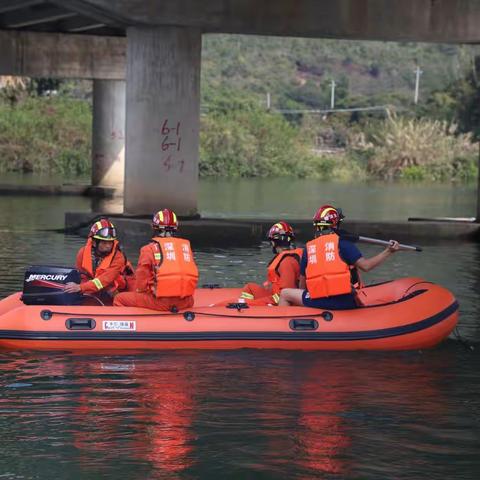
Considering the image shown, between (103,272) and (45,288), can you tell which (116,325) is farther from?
(45,288)

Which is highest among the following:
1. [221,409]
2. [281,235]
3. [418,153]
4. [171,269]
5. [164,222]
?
[164,222]

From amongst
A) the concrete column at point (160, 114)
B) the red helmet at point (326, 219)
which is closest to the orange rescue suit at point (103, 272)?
the red helmet at point (326, 219)

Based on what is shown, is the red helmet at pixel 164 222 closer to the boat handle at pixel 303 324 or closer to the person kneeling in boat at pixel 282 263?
the person kneeling in boat at pixel 282 263

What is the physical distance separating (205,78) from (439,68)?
88.3 feet

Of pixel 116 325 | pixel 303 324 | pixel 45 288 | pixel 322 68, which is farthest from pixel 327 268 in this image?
pixel 322 68

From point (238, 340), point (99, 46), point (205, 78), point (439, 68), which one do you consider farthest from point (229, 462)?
point (439, 68)

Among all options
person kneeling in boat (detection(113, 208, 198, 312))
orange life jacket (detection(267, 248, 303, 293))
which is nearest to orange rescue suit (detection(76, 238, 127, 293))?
person kneeling in boat (detection(113, 208, 198, 312))

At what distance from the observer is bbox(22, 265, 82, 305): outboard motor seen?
12969 millimetres

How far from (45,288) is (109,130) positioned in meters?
24.8

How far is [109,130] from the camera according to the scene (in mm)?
37375

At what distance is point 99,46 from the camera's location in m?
35.6

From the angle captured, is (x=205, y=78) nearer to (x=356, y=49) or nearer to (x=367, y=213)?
(x=356, y=49)

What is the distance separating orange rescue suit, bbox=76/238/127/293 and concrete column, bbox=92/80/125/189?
77.7ft

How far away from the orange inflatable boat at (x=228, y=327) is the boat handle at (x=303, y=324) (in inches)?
0.4
